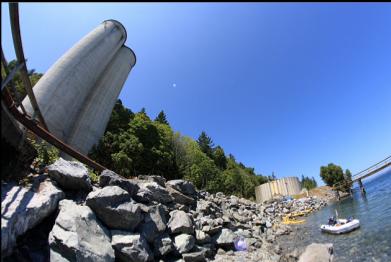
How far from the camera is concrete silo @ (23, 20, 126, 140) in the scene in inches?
961

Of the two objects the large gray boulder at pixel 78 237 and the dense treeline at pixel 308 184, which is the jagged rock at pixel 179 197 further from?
the dense treeline at pixel 308 184

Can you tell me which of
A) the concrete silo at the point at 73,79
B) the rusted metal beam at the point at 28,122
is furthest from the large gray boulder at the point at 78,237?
the concrete silo at the point at 73,79

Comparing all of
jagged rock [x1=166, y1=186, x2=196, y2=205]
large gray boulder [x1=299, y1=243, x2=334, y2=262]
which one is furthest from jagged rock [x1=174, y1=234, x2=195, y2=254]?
large gray boulder [x1=299, y1=243, x2=334, y2=262]

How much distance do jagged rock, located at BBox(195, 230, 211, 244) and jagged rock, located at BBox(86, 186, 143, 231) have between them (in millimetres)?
3923

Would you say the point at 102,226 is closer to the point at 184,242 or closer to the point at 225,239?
the point at 184,242

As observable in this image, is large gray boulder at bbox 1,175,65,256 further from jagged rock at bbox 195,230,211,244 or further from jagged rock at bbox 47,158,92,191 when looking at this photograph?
jagged rock at bbox 195,230,211,244

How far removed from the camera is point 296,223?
28.3 meters

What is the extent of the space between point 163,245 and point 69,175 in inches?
180

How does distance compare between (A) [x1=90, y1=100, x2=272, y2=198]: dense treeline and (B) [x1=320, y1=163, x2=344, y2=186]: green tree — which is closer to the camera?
(A) [x1=90, y1=100, x2=272, y2=198]: dense treeline

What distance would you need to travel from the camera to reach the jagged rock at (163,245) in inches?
377

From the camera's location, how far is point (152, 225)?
9930 millimetres

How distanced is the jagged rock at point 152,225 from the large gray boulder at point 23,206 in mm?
3307

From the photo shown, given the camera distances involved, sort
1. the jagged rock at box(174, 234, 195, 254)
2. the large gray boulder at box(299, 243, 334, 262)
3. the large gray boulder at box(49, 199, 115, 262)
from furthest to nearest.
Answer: the jagged rock at box(174, 234, 195, 254) < the large gray boulder at box(299, 243, 334, 262) < the large gray boulder at box(49, 199, 115, 262)

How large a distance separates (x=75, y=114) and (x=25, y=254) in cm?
2401
